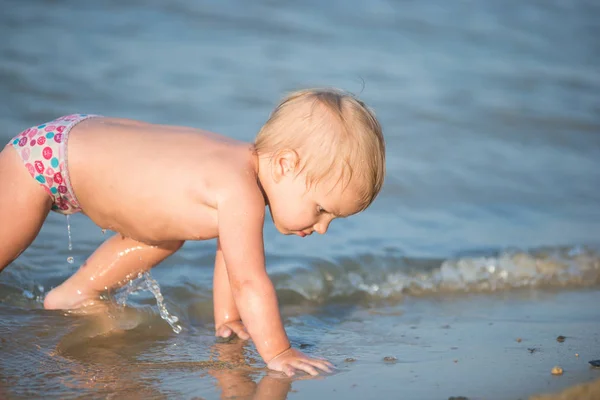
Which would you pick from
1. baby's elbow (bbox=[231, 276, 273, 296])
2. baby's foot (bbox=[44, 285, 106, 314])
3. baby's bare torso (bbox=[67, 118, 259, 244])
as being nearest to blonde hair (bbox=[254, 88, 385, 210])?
baby's bare torso (bbox=[67, 118, 259, 244])

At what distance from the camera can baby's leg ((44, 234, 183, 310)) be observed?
13.1 ft

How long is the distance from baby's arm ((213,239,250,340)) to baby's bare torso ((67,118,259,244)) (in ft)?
0.99

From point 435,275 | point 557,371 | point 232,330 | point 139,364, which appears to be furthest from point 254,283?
point 435,275

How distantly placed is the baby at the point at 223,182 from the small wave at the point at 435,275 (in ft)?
2.90

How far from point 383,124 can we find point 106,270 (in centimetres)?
398

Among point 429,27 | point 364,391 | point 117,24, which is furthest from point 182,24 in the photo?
point 364,391

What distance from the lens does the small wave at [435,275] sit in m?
4.68

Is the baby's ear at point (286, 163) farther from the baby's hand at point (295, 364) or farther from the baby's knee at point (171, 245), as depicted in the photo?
the baby's knee at point (171, 245)

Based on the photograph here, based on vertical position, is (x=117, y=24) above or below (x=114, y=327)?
above

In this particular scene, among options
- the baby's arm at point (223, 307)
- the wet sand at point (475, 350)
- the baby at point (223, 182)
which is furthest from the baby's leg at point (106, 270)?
the wet sand at point (475, 350)

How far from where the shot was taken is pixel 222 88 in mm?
8094

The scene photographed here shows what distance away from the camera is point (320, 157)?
3266mm

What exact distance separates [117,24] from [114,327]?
6124 millimetres

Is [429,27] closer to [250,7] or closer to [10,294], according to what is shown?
[250,7]
